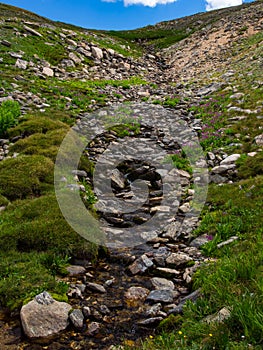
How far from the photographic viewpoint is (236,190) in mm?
9992

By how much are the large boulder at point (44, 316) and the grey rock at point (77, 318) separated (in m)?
0.10

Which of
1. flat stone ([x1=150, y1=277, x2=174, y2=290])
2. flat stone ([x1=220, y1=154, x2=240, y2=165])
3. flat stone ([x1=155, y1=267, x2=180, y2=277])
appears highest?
flat stone ([x1=220, y1=154, x2=240, y2=165])

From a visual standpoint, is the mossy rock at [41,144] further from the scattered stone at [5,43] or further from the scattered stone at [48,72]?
the scattered stone at [5,43]

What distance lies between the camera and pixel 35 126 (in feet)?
48.1

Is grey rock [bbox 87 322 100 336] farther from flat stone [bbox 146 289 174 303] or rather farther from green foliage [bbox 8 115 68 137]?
green foliage [bbox 8 115 68 137]

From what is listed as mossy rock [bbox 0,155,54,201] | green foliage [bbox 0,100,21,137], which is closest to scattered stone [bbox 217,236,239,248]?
mossy rock [bbox 0,155,54,201]

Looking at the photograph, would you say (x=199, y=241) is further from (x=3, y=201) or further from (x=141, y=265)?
(x=3, y=201)

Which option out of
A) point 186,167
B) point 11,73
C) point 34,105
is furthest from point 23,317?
point 11,73

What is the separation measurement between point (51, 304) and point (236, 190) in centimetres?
645

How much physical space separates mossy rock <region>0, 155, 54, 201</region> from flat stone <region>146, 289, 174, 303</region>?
494cm

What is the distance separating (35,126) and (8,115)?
4.22ft

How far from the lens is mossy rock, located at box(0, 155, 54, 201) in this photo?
389 inches

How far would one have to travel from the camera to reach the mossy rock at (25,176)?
9.88 meters

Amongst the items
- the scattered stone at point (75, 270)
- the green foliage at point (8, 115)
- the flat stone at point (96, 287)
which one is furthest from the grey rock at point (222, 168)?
the green foliage at point (8, 115)
